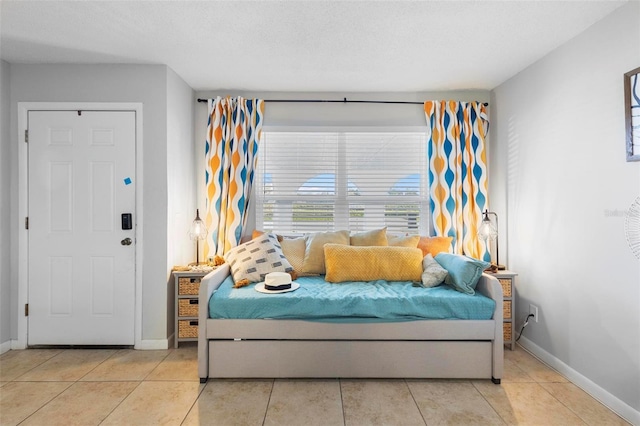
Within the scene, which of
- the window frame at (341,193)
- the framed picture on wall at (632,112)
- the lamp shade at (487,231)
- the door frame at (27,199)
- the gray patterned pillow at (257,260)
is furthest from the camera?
the window frame at (341,193)

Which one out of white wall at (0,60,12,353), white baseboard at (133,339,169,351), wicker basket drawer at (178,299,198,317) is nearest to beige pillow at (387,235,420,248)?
wicker basket drawer at (178,299,198,317)

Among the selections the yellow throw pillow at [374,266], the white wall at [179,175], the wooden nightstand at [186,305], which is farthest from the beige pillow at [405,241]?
the white wall at [179,175]

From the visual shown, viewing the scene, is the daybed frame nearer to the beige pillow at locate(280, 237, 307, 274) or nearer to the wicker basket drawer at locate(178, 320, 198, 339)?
the wicker basket drawer at locate(178, 320, 198, 339)

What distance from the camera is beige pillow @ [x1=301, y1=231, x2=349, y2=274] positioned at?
122 inches

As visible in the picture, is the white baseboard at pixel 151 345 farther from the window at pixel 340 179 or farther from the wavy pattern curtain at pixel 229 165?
the window at pixel 340 179

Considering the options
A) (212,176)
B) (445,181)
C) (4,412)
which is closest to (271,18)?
(212,176)

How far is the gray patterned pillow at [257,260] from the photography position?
2.82 m

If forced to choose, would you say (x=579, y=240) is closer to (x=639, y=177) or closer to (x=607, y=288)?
(x=607, y=288)

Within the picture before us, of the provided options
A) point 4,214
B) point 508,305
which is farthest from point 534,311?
point 4,214

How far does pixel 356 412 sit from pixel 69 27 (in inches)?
125

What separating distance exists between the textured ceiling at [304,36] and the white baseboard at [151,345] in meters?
2.41

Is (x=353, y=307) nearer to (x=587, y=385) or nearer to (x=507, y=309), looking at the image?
(x=507, y=309)

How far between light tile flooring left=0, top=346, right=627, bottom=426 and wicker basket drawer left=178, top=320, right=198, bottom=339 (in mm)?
335

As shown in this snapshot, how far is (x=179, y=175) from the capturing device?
3234 millimetres
